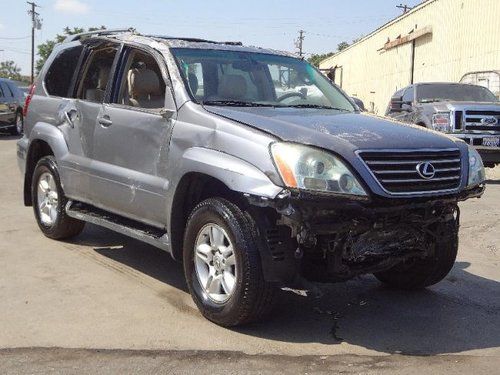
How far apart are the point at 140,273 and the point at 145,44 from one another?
1998 millimetres

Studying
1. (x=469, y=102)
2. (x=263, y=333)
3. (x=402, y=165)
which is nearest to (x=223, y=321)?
(x=263, y=333)

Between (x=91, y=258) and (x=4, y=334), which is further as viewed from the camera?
(x=91, y=258)

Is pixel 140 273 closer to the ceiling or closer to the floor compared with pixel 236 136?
closer to the floor

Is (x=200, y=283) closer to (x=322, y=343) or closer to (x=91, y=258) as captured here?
(x=322, y=343)

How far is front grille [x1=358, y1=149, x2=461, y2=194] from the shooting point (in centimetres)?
410

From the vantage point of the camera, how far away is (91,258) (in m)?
6.24

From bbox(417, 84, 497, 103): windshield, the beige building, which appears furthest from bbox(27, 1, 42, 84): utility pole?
bbox(417, 84, 497, 103): windshield

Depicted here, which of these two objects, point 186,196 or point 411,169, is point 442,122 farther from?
point 186,196

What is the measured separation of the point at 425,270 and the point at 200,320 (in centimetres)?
188

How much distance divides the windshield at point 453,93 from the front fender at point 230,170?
9.66 metres

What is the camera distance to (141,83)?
5480 mm

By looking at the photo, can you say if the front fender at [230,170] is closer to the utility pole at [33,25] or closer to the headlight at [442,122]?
the headlight at [442,122]

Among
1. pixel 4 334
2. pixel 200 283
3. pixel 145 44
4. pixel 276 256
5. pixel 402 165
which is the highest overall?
pixel 145 44

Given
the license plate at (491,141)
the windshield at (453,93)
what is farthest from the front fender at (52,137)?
the windshield at (453,93)
